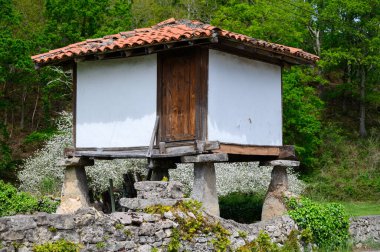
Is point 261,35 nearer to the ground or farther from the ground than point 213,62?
farther from the ground

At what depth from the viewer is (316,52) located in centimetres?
2909

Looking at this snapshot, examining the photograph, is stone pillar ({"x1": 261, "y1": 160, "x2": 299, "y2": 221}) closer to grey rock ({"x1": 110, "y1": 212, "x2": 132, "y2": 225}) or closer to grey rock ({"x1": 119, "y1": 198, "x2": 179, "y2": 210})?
grey rock ({"x1": 119, "y1": 198, "x2": 179, "y2": 210})

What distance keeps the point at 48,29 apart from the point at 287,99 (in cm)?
965

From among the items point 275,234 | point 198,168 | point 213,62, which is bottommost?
point 275,234

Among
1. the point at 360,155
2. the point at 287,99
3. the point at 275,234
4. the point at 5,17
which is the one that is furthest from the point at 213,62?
the point at 360,155

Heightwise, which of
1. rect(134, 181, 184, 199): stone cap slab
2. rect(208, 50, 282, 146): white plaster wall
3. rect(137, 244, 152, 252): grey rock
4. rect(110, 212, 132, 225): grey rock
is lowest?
rect(137, 244, 152, 252): grey rock

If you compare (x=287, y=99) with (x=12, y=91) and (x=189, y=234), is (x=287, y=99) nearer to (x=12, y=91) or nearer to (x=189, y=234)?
(x=12, y=91)

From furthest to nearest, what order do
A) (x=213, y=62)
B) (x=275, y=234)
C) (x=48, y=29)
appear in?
(x=48, y=29)
(x=213, y=62)
(x=275, y=234)

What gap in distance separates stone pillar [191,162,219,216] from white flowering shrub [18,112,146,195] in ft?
28.7

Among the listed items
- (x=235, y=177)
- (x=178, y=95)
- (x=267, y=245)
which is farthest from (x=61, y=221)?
(x=235, y=177)

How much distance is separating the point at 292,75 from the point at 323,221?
41.3ft

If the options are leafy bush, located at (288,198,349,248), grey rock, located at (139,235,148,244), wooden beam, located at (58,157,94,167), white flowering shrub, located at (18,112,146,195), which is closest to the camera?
grey rock, located at (139,235,148,244)

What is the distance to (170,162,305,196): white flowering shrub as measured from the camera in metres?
19.6

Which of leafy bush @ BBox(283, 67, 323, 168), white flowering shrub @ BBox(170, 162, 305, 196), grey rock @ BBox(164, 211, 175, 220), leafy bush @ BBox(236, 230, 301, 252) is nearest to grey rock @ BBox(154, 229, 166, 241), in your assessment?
grey rock @ BBox(164, 211, 175, 220)
